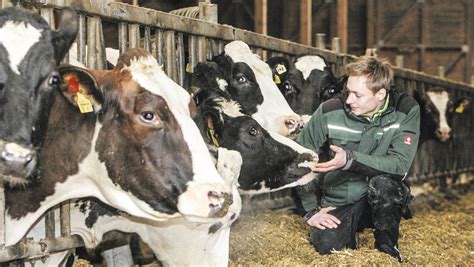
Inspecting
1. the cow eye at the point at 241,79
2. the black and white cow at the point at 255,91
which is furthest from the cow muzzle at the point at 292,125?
the cow eye at the point at 241,79

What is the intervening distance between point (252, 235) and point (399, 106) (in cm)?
144

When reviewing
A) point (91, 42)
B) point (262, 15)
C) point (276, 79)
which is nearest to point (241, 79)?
point (276, 79)

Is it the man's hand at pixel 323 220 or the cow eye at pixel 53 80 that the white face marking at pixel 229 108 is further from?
the cow eye at pixel 53 80

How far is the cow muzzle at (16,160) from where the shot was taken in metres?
3.33

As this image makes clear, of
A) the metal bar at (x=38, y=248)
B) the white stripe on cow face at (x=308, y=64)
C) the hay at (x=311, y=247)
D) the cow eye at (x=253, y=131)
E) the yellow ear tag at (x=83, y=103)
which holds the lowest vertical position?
the hay at (x=311, y=247)

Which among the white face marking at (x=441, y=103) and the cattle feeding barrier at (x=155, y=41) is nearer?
the cattle feeding barrier at (x=155, y=41)

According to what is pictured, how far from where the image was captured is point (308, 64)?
7.88 meters

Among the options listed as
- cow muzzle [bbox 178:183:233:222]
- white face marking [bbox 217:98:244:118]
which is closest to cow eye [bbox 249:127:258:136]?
white face marking [bbox 217:98:244:118]

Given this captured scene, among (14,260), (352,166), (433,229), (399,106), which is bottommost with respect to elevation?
(433,229)

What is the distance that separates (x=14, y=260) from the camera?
4309 millimetres

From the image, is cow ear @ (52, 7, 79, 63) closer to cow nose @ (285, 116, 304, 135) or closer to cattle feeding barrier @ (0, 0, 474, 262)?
cattle feeding barrier @ (0, 0, 474, 262)

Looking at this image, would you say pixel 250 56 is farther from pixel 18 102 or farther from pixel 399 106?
pixel 18 102

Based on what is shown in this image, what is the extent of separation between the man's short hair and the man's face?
33 mm

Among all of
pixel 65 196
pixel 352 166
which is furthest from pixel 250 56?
pixel 65 196
